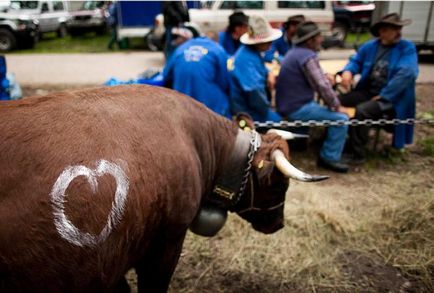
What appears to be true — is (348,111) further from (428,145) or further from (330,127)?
(428,145)

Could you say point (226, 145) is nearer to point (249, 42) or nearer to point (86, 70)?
point (249, 42)

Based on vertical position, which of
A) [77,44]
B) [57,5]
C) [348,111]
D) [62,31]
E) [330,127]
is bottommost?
[77,44]

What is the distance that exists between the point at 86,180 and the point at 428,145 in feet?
18.3

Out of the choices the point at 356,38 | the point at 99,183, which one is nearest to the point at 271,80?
the point at 99,183

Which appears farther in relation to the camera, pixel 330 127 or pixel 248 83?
pixel 330 127

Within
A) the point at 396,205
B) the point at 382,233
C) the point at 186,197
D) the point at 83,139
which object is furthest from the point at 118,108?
the point at 396,205

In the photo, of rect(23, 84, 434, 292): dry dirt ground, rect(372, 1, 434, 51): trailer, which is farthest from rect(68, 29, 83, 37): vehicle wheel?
rect(23, 84, 434, 292): dry dirt ground

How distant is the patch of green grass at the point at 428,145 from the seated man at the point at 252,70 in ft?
→ 7.87

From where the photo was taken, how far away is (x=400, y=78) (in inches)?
201

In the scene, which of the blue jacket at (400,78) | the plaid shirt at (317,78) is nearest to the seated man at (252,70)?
the plaid shirt at (317,78)

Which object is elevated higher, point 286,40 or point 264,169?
point 286,40

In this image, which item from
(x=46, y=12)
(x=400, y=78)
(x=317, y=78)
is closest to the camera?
(x=317, y=78)

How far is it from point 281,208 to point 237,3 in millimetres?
10831

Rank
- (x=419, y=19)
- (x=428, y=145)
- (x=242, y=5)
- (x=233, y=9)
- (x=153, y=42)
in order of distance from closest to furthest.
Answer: (x=428, y=145), (x=419, y=19), (x=242, y=5), (x=233, y=9), (x=153, y=42)
